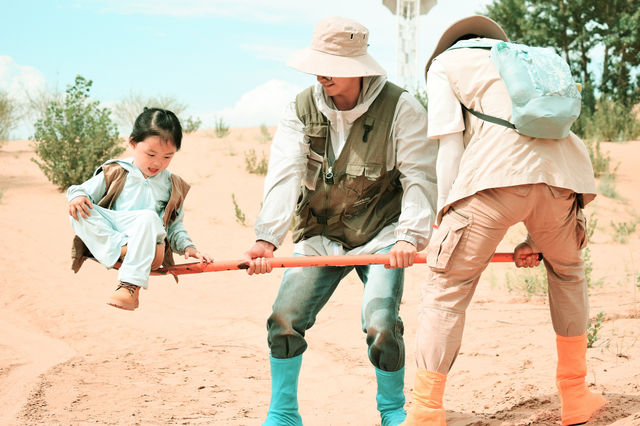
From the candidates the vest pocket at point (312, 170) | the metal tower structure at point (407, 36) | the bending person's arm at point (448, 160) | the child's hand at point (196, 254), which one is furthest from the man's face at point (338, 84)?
the metal tower structure at point (407, 36)

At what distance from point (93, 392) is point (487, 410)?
2.80 meters

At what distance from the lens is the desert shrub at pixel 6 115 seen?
62.3 ft

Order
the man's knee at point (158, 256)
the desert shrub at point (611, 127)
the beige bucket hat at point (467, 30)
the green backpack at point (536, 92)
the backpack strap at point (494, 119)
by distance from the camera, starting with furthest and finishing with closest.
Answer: the desert shrub at point (611, 127) < the man's knee at point (158, 256) < the beige bucket hat at point (467, 30) < the backpack strap at point (494, 119) < the green backpack at point (536, 92)

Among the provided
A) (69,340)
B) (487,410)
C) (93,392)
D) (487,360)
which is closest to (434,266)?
(487,410)

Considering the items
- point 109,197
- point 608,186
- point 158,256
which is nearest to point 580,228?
point 158,256

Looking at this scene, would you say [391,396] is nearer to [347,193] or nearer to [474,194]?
[347,193]

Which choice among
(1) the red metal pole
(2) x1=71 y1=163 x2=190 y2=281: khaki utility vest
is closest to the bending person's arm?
(1) the red metal pole

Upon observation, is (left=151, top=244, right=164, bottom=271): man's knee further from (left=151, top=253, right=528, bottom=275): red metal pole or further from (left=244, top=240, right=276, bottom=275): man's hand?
(left=244, top=240, right=276, bottom=275): man's hand

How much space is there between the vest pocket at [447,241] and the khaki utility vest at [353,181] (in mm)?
538

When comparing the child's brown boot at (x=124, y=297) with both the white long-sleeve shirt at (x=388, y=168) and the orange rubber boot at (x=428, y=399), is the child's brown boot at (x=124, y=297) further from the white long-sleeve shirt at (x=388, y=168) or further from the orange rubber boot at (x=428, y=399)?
the orange rubber boot at (x=428, y=399)

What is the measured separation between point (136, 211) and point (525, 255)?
2.05 meters

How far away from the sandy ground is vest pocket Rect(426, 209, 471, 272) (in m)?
1.28

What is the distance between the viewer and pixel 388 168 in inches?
145

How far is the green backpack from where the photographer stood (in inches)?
119
